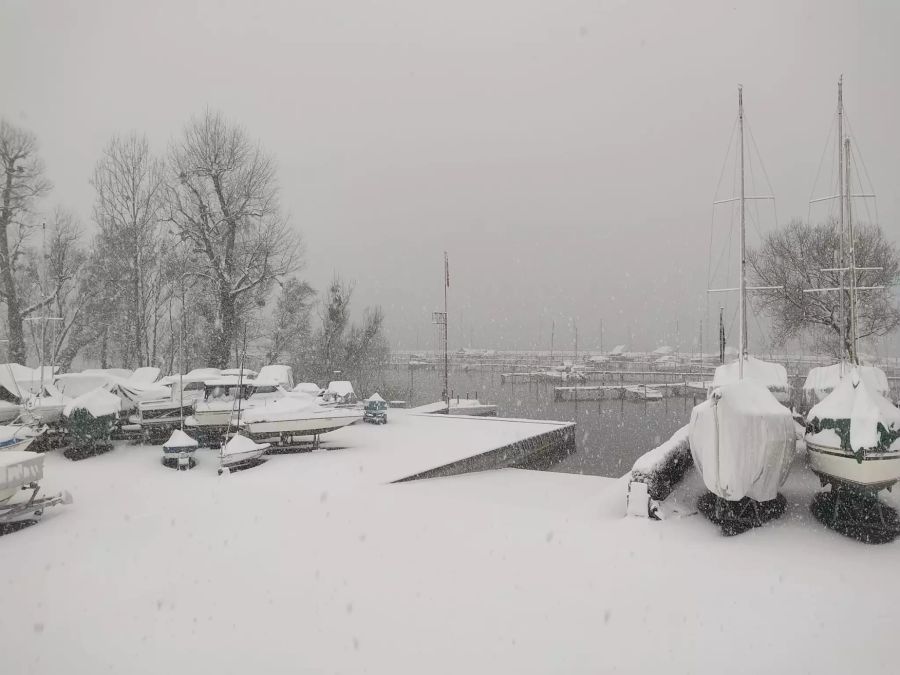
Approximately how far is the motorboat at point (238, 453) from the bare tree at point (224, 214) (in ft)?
37.4

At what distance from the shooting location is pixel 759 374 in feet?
39.8

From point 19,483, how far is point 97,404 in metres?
4.75

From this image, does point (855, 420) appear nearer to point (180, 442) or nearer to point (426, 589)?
point (426, 589)

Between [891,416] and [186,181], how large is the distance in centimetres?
2328

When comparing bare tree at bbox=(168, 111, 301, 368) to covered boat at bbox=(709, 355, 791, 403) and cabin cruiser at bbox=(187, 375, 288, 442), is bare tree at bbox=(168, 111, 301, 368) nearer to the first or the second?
cabin cruiser at bbox=(187, 375, 288, 442)

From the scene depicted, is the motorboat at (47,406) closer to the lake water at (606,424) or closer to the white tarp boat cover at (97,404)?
the white tarp boat cover at (97,404)

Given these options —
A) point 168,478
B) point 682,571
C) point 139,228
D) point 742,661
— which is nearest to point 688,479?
point 682,571

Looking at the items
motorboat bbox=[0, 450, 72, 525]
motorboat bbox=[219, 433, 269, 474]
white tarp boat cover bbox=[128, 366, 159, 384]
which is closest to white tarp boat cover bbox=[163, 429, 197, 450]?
motorboat bbox=[219, 433, 269, 474]

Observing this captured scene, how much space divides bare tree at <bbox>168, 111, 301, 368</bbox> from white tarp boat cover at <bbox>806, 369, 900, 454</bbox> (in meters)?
19.4

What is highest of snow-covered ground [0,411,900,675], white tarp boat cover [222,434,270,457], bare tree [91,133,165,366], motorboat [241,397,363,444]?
bare tree [91,133,165,366]

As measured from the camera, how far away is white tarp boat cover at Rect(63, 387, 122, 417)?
1063 cm

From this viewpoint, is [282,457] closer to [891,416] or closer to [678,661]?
[678,661]

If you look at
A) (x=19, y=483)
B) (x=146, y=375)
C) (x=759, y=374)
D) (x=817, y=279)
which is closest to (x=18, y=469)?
(x=19, y=483)

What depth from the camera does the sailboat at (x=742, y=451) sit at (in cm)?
664
